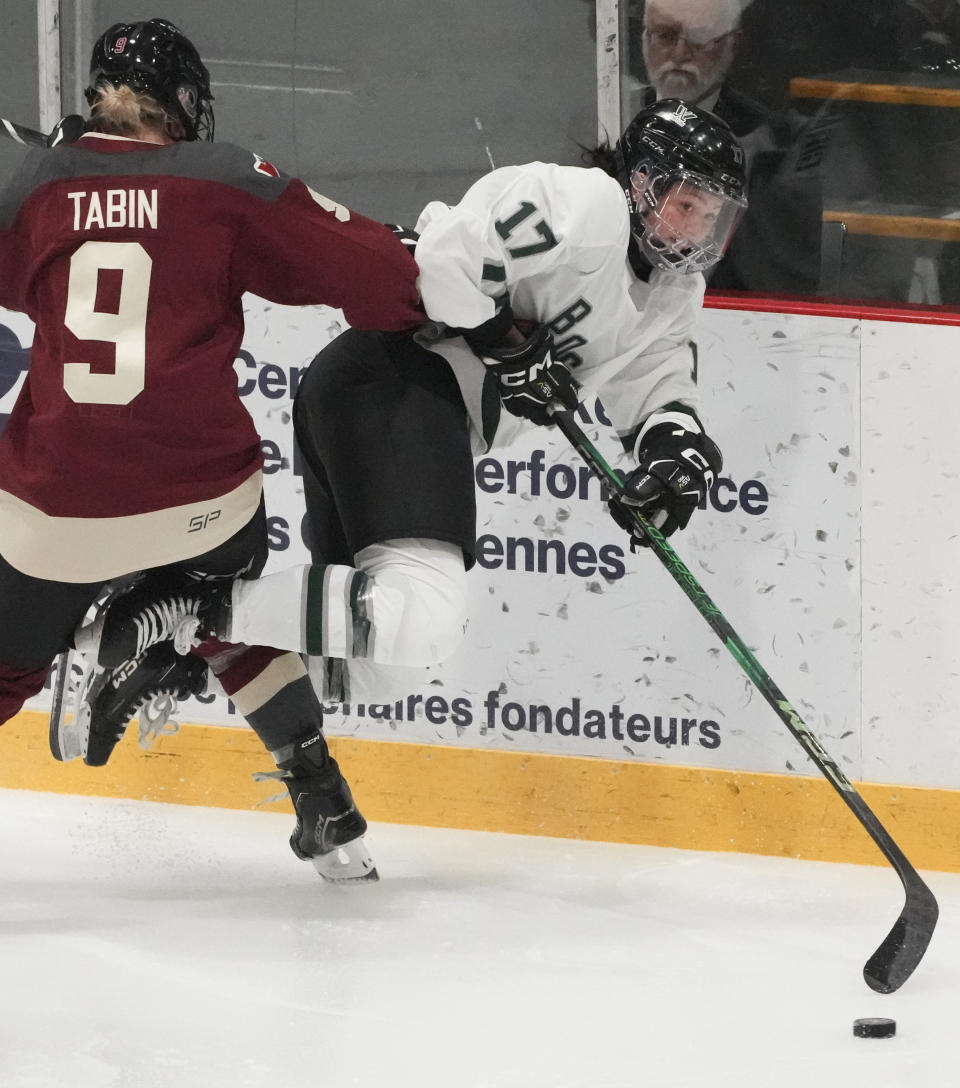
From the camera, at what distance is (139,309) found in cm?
189

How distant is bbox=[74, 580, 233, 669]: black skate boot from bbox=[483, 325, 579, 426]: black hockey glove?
493 mm

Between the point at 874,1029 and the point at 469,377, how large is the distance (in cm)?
106

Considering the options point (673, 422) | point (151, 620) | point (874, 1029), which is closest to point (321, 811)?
point (151, 620)

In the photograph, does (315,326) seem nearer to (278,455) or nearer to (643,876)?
(278,455)

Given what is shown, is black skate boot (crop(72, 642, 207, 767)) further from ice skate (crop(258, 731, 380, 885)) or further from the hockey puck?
the hockey puck

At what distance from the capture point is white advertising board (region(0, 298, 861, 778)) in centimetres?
266

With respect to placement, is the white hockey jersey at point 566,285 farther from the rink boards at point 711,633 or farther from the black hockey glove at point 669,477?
the rink boards at point 711,633

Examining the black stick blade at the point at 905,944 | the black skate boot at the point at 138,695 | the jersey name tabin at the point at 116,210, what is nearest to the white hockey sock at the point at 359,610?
the black skate boot at the point at 138,695

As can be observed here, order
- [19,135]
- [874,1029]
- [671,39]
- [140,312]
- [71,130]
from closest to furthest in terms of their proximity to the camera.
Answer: [874,1029]
[140,312]
[71,130]
[19,135]
[671,39]

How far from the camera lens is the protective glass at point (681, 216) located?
2213 mm

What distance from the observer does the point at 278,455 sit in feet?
9.36

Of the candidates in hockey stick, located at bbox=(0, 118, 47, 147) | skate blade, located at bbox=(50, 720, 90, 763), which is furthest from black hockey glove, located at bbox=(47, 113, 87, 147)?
skate blade, located at bbox=(50, 720, 90, 763)

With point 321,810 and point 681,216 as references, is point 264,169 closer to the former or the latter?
point 681,216

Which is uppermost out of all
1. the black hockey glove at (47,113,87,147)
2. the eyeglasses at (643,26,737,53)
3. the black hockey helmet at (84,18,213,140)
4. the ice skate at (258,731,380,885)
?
the black hockey helmet at (84,18,213,140)
